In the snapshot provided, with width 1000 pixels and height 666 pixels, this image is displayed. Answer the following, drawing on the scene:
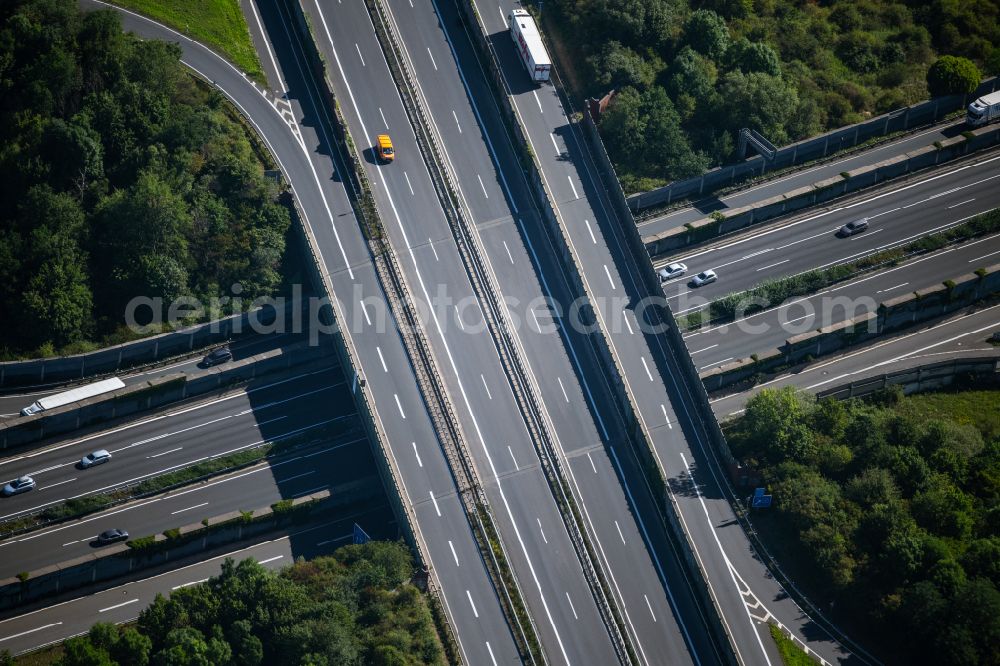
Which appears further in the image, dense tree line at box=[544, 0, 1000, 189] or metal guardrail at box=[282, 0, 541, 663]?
dense tree line at box=[544, 0, 1000, 189]

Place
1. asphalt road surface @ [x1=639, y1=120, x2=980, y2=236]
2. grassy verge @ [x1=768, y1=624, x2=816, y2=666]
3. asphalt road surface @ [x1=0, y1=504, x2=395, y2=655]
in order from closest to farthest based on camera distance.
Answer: grassy verge @ [x1=768, y1=624, x2=816, y2=666] → asphalt road surface @ [x1=0, y1=504, x2=395, y2=655] → asphalt road surface @ [x1=639, y1=120, x2=980, y2=236]

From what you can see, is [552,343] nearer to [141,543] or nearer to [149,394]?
[149,394]

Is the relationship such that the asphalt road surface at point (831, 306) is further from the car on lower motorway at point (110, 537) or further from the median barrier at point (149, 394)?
the car on lower motorway at point (110, 537)

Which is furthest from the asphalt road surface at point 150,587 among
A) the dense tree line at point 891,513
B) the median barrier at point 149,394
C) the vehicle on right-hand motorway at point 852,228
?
the vehicle on right-hand motorway at point 852,228

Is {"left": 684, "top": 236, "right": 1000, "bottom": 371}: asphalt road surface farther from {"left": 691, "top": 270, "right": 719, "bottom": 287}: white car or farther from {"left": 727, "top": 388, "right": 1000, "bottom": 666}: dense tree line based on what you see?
{"left": 727, "top": 388, "right": 1000, "bottom": 666}: dense tree line

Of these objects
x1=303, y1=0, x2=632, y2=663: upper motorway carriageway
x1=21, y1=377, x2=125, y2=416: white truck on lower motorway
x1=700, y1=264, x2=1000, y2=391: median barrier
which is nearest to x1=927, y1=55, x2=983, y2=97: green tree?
x1=700, y1=264, x2=1000, y2=391: median barrier

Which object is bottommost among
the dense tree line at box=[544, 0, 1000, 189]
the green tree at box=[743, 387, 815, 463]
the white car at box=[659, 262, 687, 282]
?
the green tree at box=[743, 387, 815, 463]

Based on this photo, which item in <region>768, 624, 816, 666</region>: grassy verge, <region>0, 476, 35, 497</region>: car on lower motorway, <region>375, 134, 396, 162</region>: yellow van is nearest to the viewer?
<region>768, 624, 816, 666</region>: grassy verge
